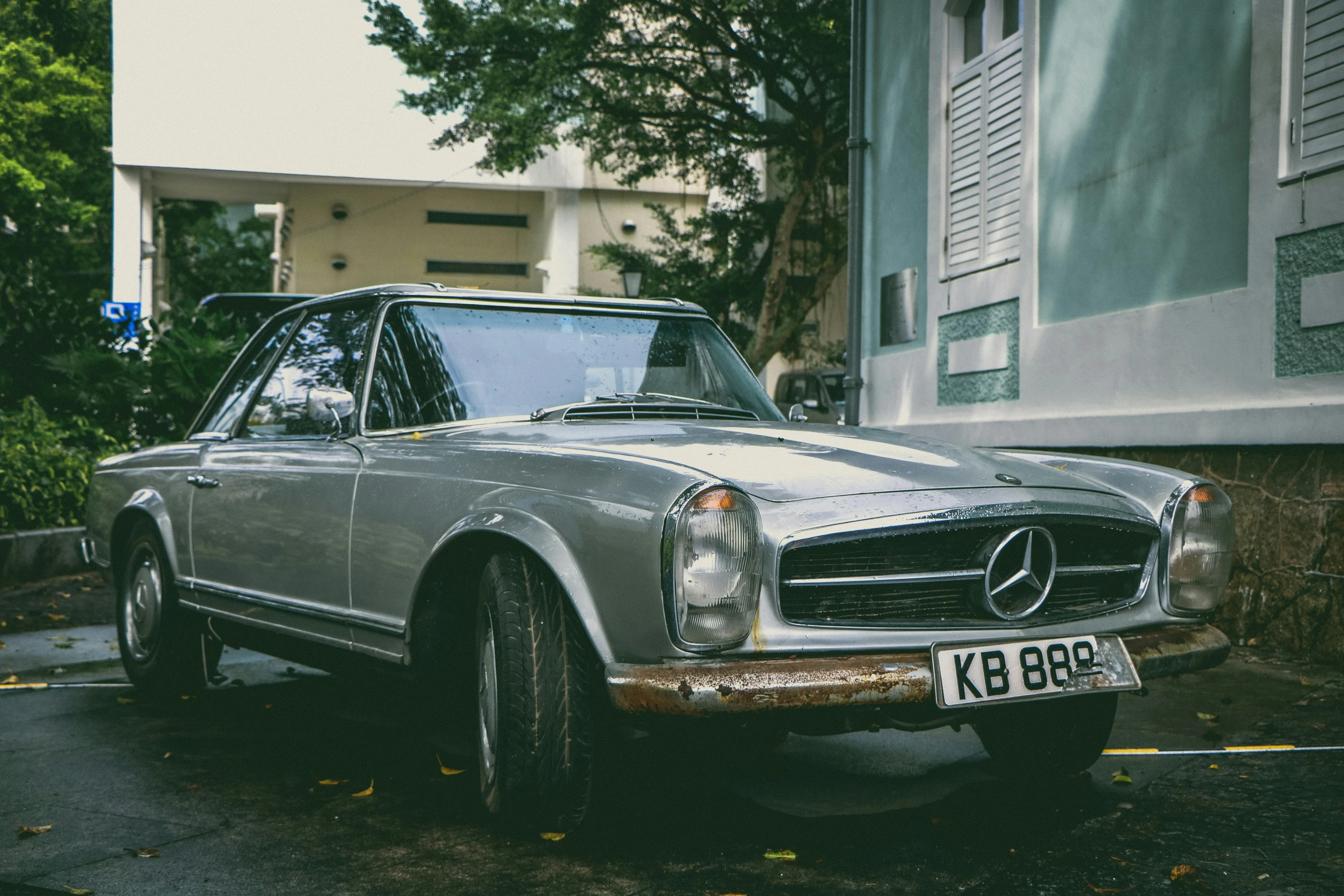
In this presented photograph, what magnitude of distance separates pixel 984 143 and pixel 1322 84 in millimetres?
3190

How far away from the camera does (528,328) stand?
4.27 m

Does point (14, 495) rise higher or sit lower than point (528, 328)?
lower

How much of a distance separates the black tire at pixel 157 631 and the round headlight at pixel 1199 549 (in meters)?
3.57

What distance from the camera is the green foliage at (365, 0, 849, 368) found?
62.2 feet

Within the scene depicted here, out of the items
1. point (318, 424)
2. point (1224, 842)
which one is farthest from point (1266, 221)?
point (318, 424)

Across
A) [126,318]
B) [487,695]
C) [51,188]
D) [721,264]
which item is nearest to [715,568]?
[487,695]

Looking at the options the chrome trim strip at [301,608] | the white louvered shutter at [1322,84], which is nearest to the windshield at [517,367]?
the chrome trim strip at [301,608]

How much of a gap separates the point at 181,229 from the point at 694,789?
43423 mm

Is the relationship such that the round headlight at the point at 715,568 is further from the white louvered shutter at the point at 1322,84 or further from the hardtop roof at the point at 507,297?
the white louvered shutter at the point at 1322,84

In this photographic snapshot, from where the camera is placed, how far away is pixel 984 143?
29.7 ft

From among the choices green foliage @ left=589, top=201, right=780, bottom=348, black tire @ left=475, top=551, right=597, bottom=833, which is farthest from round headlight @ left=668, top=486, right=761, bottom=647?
green foliage @ left=589, top=201, right=780, bottom=348

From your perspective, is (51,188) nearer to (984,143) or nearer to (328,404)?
(984,143)

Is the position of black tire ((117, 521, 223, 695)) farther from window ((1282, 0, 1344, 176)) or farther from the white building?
the white building

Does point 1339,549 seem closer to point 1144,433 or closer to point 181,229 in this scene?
point 1144,433
